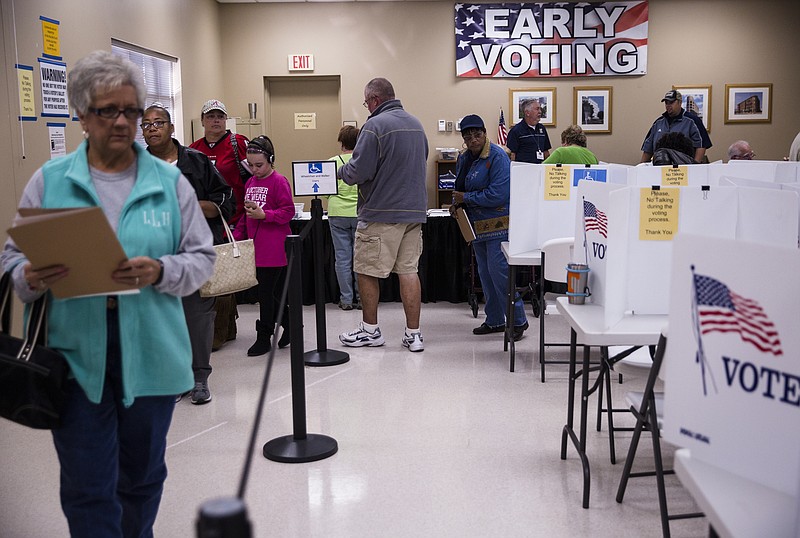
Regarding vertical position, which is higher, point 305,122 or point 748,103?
point 748,103

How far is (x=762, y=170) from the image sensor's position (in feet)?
17.1

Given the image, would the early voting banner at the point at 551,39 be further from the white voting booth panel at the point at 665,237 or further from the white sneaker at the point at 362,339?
the white voting booth panel at the point at 665,237

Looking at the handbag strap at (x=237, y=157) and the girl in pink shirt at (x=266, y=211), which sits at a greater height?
the handbag strap at (x=237, y=157)

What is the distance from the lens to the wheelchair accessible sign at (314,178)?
5.38 meters

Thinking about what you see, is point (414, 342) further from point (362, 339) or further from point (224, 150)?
point (224, 150)

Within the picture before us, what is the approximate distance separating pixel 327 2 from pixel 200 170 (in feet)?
21.4

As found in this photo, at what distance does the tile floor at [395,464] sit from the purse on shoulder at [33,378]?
1.13 meters

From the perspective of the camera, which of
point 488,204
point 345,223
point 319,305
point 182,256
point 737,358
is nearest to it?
point 737,358

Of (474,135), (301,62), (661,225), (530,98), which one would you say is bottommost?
(661,225)

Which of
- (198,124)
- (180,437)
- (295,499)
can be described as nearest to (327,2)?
(198,124)

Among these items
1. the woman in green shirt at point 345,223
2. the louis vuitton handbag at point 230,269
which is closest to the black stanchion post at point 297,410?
the louis vuitton handbag at point 230,269

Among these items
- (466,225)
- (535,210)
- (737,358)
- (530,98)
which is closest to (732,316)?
(737,358)

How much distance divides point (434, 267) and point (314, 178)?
2.09 m

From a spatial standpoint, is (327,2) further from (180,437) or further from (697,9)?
(180,437)
